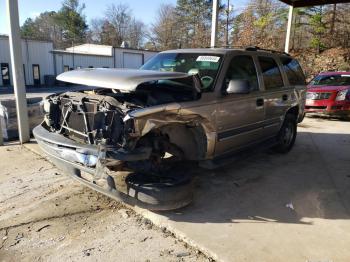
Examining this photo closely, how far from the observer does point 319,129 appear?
10117mm

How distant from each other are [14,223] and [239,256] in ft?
8.21

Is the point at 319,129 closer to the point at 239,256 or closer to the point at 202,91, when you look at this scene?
the point at 202,91

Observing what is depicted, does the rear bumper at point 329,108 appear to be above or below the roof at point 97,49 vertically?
below

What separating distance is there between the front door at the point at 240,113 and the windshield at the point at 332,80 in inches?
323

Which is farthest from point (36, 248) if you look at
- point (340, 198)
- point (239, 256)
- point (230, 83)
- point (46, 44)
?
point (46, 44)

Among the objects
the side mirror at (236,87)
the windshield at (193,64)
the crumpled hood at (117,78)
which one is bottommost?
the side mirror at (236,87)

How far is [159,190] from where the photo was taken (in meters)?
3.86

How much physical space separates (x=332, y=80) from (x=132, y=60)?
96.9 ft

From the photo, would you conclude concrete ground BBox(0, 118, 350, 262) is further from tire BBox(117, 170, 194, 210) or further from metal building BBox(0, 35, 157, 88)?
metal building BBox(0, 35, 157, 88)

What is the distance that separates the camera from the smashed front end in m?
3.62

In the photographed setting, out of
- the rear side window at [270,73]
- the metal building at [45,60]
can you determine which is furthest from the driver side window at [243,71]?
the metal building at [45,60]

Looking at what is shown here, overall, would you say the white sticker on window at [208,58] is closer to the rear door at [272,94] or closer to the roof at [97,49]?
the rear door at [272,94]

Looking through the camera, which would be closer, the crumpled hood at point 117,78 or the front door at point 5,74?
the crumpled hood at point 117,78

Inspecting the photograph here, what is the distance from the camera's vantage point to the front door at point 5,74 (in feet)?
91.7
